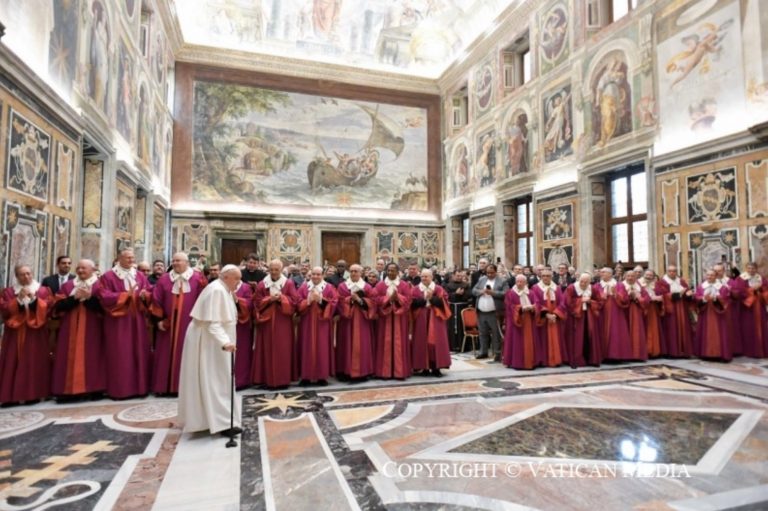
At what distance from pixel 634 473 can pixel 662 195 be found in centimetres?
806

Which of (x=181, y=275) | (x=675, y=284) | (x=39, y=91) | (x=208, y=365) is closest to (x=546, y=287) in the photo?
(x=675, y=284)

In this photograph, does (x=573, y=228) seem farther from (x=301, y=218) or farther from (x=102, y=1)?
(x=102, y=1)

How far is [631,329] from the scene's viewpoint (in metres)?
7.82

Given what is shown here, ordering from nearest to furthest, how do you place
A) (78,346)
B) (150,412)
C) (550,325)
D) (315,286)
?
(150,412), (78,346), (315,286), (550,325)

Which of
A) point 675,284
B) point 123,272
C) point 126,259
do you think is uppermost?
point 126,259

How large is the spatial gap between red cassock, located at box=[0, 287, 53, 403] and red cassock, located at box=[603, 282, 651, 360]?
335 inches

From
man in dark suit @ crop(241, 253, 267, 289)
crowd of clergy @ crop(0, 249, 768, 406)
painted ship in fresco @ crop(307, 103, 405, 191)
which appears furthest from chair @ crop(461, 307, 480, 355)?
painted ship in fresco @ crop(307, 103, 405, 191)

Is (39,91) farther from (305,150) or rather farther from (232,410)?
(305,150)

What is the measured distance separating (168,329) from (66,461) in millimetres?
2252

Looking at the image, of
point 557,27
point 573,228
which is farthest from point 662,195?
point 557,27

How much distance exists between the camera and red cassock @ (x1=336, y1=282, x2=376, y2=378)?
644 centimetres

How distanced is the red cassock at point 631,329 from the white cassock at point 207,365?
659cm

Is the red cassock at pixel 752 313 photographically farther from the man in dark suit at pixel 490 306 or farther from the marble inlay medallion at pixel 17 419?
the marble inlay medallion at pixel 17 419

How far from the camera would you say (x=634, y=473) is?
3.25m
